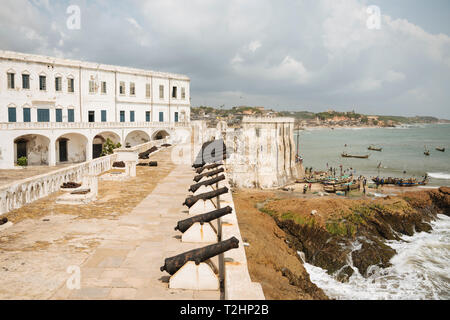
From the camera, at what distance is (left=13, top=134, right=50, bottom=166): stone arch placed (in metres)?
38.3

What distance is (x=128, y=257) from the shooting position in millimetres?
7273

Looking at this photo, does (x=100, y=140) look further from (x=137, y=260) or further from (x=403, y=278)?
(x=137, y=260)

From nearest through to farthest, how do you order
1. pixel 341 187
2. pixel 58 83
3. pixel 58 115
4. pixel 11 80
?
pixel 11 80, pixel 58 83, pixel 58 115, pixel 341 187

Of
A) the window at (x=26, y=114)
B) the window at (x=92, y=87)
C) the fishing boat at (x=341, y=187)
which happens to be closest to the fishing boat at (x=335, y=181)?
the fishing boat at (x=341, y=187)

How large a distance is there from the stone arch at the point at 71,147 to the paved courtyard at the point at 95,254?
35.5 meters

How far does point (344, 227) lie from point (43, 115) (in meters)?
36.3

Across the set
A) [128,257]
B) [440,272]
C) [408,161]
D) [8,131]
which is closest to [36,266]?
[128,257]

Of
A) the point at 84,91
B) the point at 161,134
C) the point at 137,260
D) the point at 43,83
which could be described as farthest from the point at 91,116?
the point at 137,260

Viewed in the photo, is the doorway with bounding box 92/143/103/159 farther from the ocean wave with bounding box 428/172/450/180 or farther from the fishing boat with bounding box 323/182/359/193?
the ocean wave with bounding box 428/172/450/180

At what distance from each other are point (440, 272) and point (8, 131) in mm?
40725

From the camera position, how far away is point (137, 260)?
711 centimetres

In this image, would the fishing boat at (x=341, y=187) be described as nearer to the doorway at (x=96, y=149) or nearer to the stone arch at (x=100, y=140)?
the stone arch at (x=100, y=140)

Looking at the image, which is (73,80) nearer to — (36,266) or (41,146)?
(41,146)

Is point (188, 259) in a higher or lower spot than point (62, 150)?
lower
